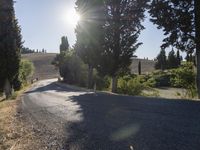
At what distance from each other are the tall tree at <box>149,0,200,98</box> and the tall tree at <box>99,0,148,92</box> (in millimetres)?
11261

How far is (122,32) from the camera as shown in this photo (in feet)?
116

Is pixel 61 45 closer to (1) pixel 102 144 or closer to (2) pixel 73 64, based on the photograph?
(2) pixel 73 64

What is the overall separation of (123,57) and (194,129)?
26.9 m

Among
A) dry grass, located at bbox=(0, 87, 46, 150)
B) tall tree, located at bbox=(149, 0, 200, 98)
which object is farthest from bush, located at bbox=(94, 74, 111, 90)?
dry grass, located at bbox=(0, 87, 46, 150)

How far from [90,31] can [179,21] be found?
18726 millimetres

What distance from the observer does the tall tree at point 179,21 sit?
22.7 m

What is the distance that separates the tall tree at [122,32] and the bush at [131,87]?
6.43 feet

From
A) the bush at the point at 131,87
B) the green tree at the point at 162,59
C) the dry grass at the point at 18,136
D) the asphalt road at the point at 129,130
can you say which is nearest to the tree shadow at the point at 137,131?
the asphalt road at the point at 129,130

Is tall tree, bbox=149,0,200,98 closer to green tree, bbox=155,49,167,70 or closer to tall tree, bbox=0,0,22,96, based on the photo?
tall tree, bbox=0,0,22,96

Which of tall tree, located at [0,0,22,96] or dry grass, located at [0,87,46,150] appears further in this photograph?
tall tree, located at [0,0,22,96]

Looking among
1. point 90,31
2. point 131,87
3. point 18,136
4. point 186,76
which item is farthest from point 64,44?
point 18,136

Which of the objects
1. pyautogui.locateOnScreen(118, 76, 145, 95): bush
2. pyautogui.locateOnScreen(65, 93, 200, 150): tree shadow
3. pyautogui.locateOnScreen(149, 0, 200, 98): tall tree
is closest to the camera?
pyautogui.locateOnScreen(65, 93, 200, 150): tree shadow

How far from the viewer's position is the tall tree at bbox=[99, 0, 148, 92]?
3500cm

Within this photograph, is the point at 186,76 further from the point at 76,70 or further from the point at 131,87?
the point at 76,70
